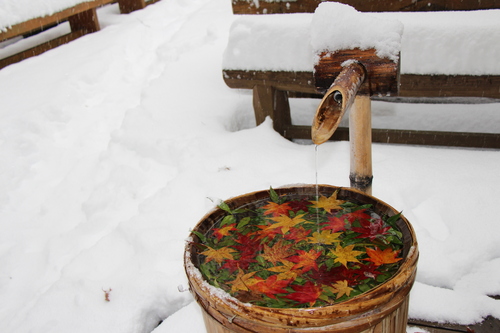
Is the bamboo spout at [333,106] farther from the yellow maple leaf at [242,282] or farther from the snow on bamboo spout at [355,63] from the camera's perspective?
the yellow maple leaf at [242,282]

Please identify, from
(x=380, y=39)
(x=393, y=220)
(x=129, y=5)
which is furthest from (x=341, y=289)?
(x=129, y=5)

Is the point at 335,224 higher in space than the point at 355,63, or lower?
lower

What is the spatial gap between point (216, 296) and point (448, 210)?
5.66 feet

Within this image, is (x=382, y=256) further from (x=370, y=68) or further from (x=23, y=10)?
(x=23, y=10)

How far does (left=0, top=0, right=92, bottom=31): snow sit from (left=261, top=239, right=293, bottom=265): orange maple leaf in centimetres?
475

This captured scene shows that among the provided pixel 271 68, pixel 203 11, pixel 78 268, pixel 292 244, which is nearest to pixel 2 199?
pixel 78 268

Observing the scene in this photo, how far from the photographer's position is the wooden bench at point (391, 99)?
2598 millimetres

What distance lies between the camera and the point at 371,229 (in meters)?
1.33

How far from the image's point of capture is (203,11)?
23.6 ft

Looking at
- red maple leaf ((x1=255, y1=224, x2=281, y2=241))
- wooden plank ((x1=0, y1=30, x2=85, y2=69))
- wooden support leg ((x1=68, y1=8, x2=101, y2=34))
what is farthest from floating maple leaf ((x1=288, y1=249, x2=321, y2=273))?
wooden support leg ((x1=68, y1=8, x2=101, y2=34))

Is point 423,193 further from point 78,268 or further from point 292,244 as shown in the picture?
point 78,268

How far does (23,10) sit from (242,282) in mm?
5182

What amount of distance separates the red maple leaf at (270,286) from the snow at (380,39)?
2.60 ft

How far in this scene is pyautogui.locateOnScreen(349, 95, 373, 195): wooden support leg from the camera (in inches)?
58.8
